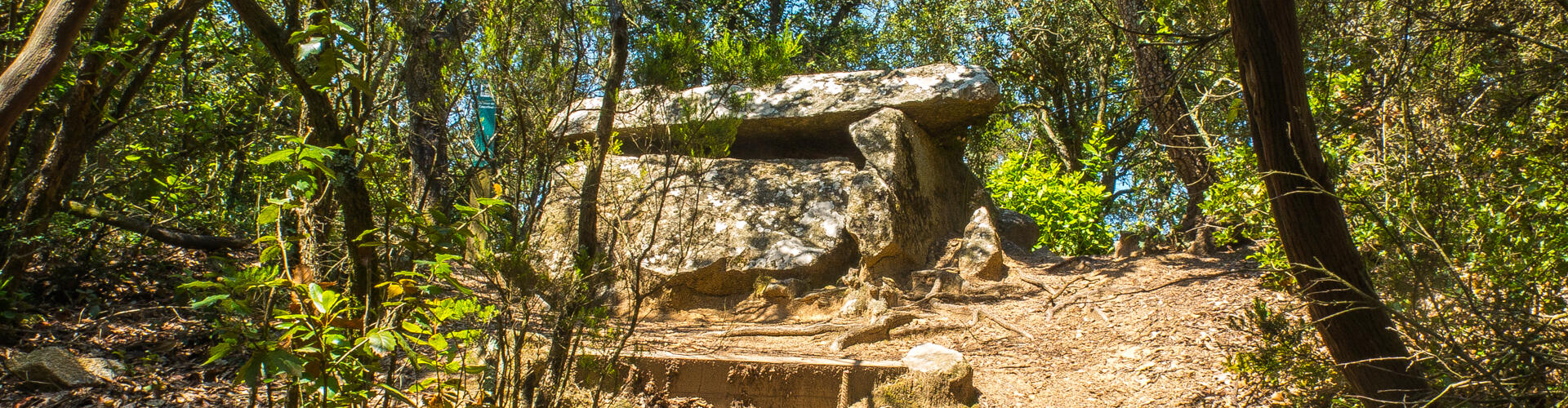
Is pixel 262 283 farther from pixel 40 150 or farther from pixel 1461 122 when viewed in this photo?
pixel 1461 122

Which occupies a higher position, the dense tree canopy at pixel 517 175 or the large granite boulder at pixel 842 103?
the large granite boulder at pixel 842 103

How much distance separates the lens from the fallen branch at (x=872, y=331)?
514 centimetres

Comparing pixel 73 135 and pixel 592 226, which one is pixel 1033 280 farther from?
pixel 73 135

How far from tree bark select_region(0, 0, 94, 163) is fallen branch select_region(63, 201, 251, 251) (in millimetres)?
2901

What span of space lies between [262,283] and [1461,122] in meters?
4.02

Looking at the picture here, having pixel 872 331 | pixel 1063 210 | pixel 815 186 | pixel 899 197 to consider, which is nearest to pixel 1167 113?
pixel 1063 210

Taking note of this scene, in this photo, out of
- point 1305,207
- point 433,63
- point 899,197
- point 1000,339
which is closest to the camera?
point 1305,207

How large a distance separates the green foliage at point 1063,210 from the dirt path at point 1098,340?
1.26m

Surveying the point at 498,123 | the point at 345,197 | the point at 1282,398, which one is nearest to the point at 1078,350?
the point at 1282,398

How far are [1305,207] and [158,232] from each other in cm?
519

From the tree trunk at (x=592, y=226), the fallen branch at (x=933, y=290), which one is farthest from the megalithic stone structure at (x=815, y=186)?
the tree trunk at (x=592, y=226)

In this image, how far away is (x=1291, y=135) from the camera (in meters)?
2.85

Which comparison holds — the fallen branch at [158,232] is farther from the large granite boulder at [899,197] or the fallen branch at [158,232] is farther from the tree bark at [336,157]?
the large granite boulder at [899,197]

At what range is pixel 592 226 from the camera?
436 centimetres
